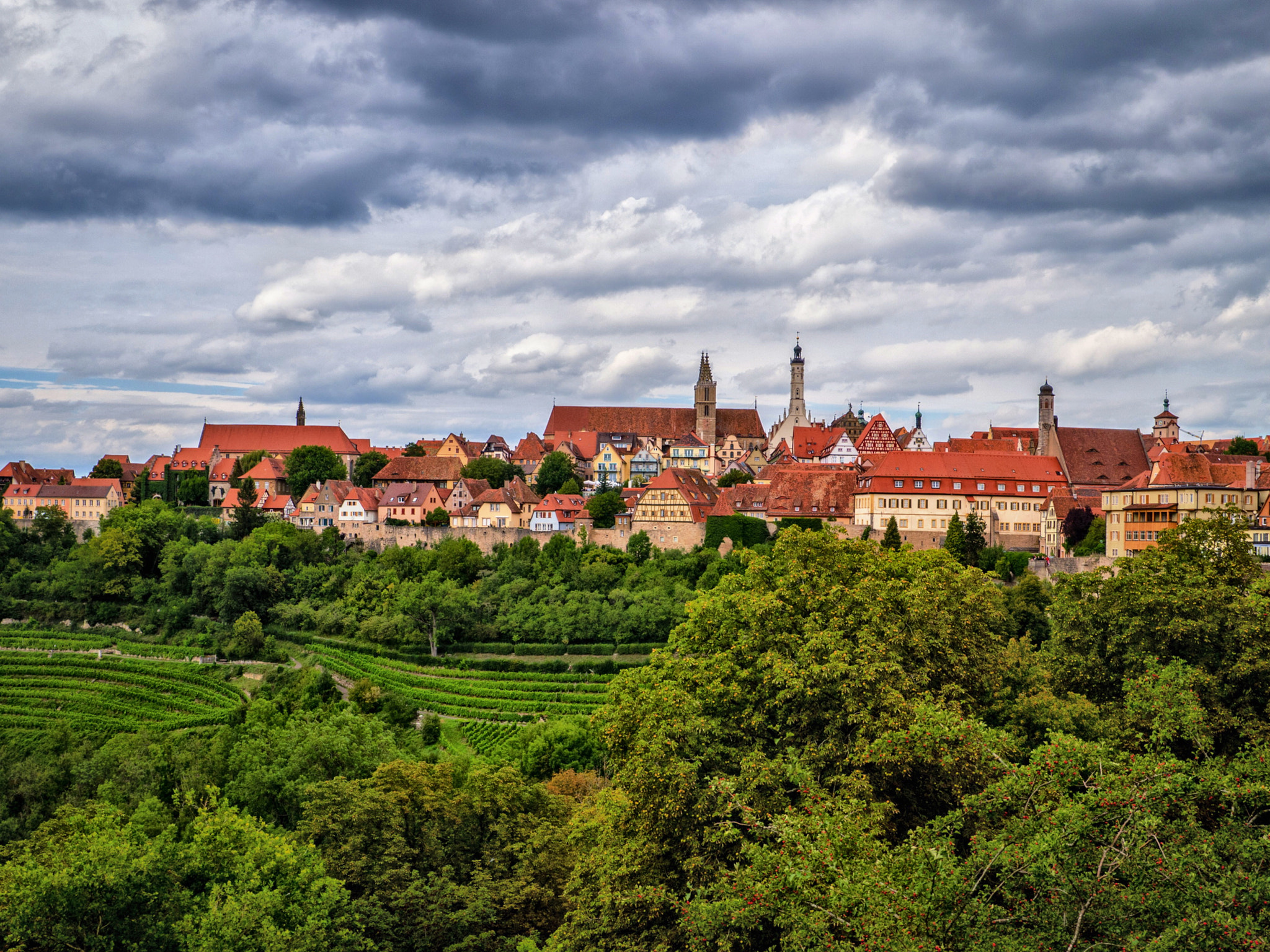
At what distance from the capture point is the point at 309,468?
9306 cm

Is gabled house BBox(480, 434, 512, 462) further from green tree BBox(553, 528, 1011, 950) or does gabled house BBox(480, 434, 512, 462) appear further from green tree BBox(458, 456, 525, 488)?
green tree BBox(553, 528, 1011, 950)

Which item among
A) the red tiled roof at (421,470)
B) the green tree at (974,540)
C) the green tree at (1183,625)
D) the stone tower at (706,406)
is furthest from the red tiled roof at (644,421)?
the green tree at (1183,625)

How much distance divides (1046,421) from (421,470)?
5041 centimetres

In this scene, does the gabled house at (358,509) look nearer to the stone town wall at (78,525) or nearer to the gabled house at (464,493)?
the gabled house at (464,493)

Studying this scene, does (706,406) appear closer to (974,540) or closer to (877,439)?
(877,439)

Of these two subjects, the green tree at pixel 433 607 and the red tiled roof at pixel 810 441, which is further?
the red tiled roof at pixel 810 441

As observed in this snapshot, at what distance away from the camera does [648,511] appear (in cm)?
6988

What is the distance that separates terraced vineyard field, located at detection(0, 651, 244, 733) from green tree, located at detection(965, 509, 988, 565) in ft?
121

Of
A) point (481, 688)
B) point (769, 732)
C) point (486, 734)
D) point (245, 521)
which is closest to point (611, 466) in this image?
point (245, 521)

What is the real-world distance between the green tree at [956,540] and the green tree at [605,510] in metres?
23.4

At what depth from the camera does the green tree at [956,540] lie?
53.2 meters

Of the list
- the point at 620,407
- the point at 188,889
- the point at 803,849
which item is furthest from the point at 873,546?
the point at 620,407

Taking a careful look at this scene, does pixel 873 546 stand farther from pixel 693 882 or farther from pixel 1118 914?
pixel 1118 914

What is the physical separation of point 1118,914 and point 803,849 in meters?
3.54
